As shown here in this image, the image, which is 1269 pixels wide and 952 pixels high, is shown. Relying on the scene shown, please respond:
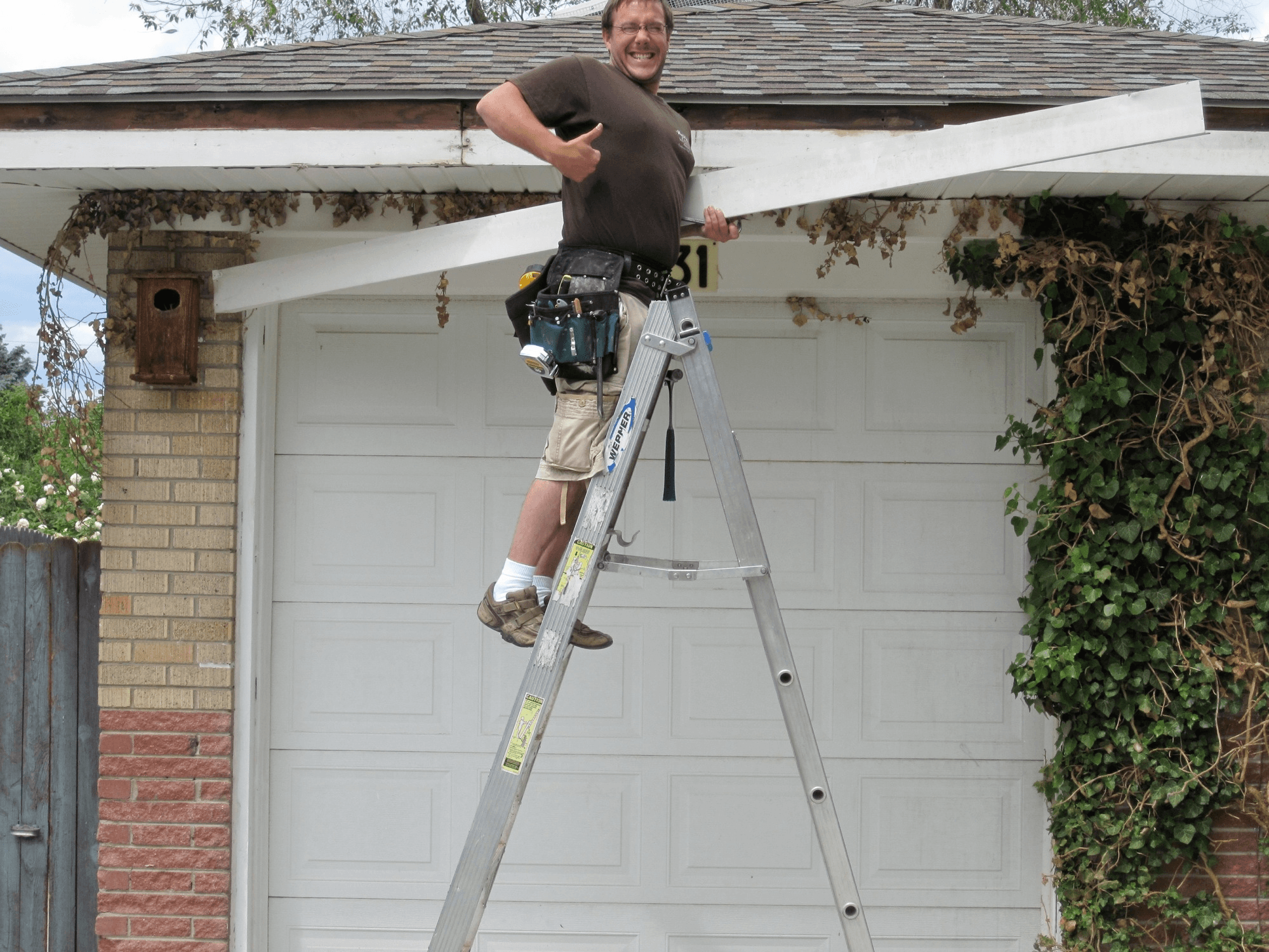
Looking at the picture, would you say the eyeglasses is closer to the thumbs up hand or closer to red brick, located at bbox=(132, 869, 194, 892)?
the thumbs up hand

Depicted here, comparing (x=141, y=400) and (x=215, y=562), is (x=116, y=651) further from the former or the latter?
(x=141, y=400)

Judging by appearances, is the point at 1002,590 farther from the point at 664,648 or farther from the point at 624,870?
the point at 624,870

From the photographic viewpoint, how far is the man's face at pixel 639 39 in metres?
2.54

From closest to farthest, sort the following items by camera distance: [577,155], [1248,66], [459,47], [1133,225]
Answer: [577,155] → [1133,225] → [1248,66] → [459,47]

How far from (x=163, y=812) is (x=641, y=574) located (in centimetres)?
239

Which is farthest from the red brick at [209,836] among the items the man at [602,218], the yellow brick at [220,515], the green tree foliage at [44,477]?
the man at [602,218]

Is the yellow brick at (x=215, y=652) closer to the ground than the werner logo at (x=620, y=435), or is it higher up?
closer to the ground

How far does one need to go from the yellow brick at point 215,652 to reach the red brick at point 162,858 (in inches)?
26.9

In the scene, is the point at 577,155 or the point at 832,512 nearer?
the point at 577,155

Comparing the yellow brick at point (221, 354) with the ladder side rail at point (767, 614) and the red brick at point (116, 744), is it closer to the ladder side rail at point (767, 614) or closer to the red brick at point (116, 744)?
the red brick at point (116, 744)

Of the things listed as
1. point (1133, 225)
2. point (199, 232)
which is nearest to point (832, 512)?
point (1133, 225)

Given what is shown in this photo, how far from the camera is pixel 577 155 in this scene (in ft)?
7.55

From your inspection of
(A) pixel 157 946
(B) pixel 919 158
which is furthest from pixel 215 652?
(B) pixel 919 158

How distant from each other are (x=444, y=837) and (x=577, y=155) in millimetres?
2753
